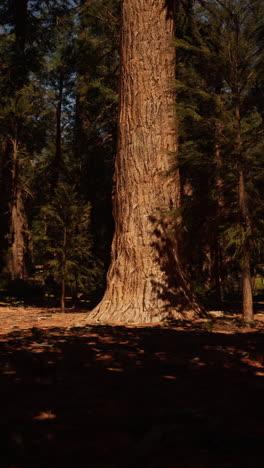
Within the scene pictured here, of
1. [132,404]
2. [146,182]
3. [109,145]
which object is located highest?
[109,145]

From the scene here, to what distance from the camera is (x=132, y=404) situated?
2.36m

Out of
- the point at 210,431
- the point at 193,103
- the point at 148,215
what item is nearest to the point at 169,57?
the point at 193,103

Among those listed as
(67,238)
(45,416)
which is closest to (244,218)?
(67,238)

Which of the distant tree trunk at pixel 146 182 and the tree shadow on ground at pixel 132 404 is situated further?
the distant tree trunk at pixel 146 182

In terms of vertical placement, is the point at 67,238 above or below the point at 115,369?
above

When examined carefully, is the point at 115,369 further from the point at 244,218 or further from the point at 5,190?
the point at 5,190

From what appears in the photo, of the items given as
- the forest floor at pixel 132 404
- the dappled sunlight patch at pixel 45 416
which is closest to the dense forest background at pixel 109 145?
the forest floor at pixel 132 404

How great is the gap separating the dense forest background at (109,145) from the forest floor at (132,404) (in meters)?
3.35

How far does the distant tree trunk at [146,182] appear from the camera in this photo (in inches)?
270

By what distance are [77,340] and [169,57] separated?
18.3ft

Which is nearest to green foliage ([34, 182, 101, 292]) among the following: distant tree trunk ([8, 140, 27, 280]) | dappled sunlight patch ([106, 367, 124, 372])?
distant tree trunk ([8, 140, 27, 280])

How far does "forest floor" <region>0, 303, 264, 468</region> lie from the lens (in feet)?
5.63

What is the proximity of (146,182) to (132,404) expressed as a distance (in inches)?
203

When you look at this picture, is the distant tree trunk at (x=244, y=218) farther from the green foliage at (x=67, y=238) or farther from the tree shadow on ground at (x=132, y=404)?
the green foliage at (x=67, y=238)
